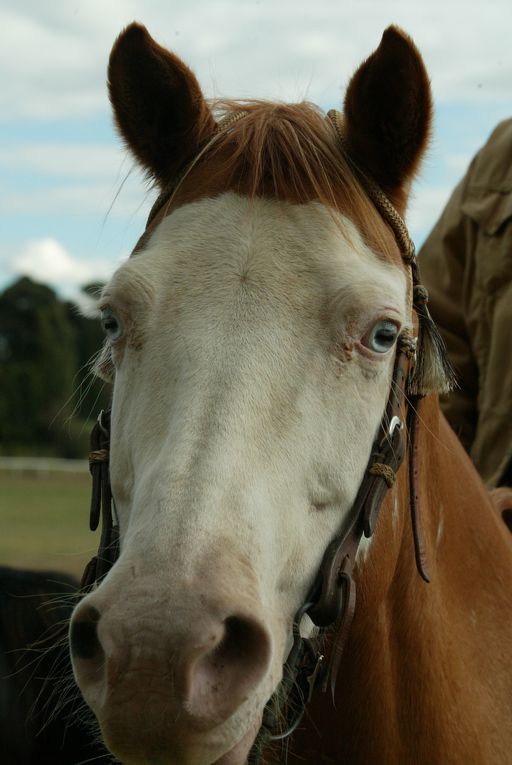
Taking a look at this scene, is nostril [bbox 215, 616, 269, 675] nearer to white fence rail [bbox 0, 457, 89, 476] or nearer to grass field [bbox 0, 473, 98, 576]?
grass field [bbox 0, 473, 98, 576]

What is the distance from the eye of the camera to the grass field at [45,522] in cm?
1977

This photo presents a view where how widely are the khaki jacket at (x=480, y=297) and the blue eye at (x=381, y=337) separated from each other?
193 cm

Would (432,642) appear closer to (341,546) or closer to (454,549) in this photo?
(454,549)

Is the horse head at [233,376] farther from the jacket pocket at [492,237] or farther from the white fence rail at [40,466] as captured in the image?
the white fence rail at [40,466]

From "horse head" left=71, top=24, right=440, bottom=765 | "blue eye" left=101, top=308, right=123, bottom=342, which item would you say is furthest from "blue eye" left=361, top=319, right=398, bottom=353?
"blue eye" left=101, top=308, right=123, bottom=342

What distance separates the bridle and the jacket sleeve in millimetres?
1918

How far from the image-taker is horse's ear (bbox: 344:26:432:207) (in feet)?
9.21

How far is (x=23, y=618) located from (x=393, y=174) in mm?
2603

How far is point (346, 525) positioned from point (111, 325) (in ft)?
3.06

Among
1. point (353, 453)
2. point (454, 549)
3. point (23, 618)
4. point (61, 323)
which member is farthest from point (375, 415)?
point (61, 323)

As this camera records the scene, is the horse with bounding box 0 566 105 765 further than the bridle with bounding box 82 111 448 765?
Yes

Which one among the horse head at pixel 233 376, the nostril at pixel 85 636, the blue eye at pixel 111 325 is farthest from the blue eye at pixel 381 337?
the nostril at pixel 85 636

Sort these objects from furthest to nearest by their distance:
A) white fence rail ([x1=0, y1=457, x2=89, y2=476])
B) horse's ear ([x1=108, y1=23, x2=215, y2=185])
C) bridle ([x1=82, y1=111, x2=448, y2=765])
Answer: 1. white fence rail ([x1=0, y1=457, x2=89, y2=476])
2. horse's ear ([x1=108, y1=23, x2=215, y2=185])
3. bridle ([x1=82, y1=111, x2=448, y2=765])

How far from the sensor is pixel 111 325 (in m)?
2.78
